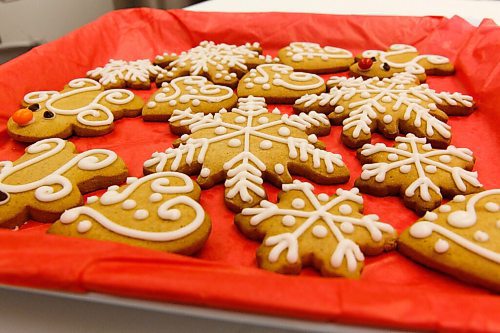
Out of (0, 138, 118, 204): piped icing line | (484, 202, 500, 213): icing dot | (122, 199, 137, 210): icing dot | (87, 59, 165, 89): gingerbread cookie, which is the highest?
(484, 202, 500, 213): icing dot

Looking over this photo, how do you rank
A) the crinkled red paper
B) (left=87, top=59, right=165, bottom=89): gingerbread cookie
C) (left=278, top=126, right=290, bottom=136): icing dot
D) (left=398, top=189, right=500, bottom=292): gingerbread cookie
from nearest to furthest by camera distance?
the crinkled red paper
(left=398, top=189, right=500, bottom=292): gingerbread cookie
(left=278, top=126, right=290, bottom=136): icing dot
(left=87, top=59, right=165, bottom=89): gingerbread cookie

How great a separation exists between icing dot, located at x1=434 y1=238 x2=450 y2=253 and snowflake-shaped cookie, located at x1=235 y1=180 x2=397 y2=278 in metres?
0.10

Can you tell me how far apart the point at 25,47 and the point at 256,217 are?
93.9 inches

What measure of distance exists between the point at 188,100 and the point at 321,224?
2.53ft

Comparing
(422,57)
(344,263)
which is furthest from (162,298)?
(422,57)

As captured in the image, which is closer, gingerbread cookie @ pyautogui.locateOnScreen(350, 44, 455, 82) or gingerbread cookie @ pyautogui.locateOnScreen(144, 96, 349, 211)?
gingerbread cookie @ pyautogui.locateOnScreen(144, 96, 349, 211)

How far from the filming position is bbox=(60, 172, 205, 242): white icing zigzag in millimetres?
993

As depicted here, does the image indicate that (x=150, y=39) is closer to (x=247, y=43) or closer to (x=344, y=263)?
(x=247, y=43)

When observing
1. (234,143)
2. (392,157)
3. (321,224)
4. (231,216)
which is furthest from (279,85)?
(321,224)

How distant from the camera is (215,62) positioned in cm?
189

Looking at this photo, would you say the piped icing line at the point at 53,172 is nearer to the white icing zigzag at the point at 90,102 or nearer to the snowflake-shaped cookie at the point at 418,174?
the white icing zigzag at the point at 90,102

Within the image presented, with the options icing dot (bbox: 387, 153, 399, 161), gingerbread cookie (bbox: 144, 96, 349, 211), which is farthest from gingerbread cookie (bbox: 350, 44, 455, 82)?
icing dot (bbox: 387, 153, 399, 161)

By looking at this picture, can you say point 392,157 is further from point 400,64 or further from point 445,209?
point 400,64

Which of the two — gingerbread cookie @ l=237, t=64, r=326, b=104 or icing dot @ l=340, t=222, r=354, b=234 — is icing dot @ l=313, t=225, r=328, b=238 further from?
gingerbread cookie @ l=237, t=64, r=326, b=104
